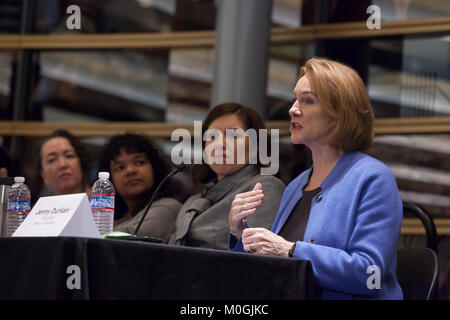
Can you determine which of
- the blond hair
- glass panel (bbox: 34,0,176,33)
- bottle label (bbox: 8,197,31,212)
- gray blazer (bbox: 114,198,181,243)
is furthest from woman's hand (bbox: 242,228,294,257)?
glass panel (bbox: 34,0,176,33)

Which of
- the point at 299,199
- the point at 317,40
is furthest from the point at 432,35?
the point at 299,199

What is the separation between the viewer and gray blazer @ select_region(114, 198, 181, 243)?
10.2 ft

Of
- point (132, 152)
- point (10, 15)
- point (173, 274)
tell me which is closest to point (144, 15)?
point (10, 15)

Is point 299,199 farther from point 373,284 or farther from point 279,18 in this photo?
point 279,18

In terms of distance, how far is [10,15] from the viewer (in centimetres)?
513

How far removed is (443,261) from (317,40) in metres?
1.58

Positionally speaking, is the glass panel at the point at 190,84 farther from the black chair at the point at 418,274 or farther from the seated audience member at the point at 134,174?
the black chair at the point at 418,274

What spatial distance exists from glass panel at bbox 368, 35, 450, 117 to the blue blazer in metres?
2.09

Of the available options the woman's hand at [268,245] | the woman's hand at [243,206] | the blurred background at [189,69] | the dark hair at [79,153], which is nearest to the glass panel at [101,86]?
the blurred background at [189,69]

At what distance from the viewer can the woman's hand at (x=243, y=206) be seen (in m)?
2.12

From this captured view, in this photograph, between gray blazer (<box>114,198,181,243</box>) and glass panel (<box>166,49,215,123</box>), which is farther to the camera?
glass panel (<box>166,49,215,123</box>)
